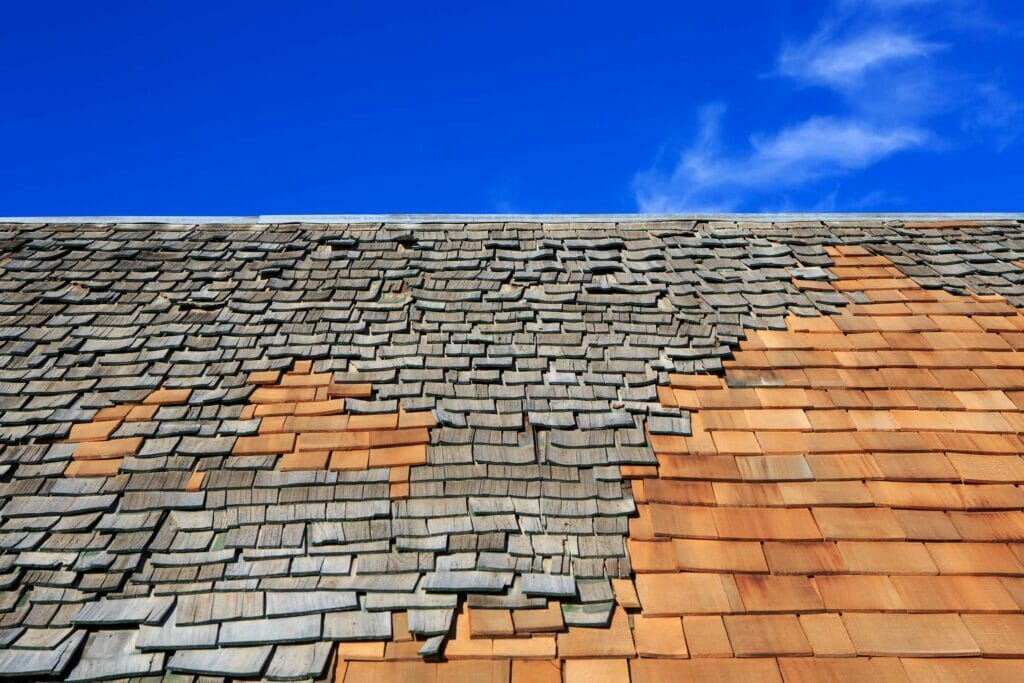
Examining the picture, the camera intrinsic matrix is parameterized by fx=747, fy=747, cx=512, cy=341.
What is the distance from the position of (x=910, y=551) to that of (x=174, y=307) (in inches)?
165

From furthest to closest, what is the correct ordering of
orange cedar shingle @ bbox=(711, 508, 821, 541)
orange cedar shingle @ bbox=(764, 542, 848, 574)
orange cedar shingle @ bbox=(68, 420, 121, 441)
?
orange cedar shingle @ bbox=(68, 420, 121, 441) < orange cedar shingle @ bbox=(711, 508, 821, 541) < orange cedar shingle @ bbox=(764, 542, 848, 574)

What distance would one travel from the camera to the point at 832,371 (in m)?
4.11

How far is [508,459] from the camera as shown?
3.45 metres

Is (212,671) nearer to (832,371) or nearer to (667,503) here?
(667,503)

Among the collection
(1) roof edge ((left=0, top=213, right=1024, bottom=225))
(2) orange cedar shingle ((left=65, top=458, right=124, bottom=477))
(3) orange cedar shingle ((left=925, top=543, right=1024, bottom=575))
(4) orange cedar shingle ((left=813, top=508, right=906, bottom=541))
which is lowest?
(3) orange cedar shingle ((left=925, top=543, right=1024, bottom=575))

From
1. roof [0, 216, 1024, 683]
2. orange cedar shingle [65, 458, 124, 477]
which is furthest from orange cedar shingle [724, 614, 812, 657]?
orange cedar shingle [65, 458, 124, 477]

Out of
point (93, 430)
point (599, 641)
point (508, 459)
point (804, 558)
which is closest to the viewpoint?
point (599, 641)

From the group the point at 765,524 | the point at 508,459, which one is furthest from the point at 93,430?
the point at 765,524

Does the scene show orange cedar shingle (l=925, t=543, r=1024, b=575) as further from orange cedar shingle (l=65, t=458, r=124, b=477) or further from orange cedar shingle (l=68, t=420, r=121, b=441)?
→ orange cedar shingle (l=68, t=420, r=121, b=441)

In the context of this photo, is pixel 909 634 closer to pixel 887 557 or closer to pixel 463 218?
pixel 887 557

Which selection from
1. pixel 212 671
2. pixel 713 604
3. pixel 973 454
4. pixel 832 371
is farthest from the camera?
pixel 832 371

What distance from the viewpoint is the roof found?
2.74m

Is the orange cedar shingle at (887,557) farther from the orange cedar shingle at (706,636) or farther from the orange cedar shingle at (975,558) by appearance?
the orange cedar shingle at (706,636)

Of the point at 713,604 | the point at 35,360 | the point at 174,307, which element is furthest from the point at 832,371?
the point at 35,360
